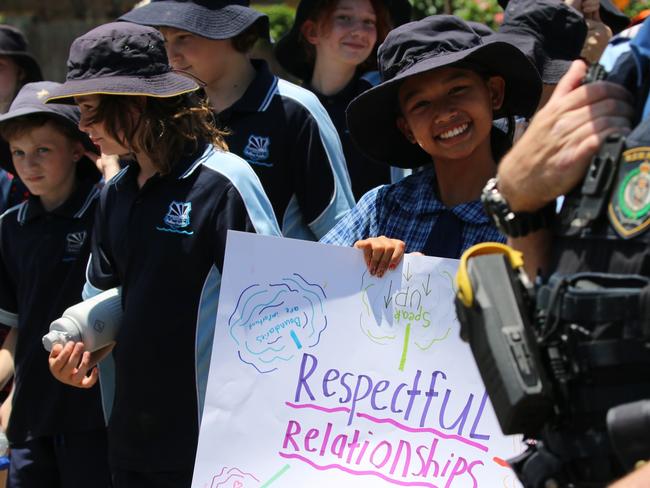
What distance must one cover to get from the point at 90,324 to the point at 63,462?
34.8 inches

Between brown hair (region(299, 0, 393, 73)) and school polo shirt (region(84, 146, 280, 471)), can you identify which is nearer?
school polo shirt (region(84, 146, 280, 471))

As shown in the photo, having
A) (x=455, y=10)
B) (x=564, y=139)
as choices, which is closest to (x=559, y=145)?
(x=564, y=139)

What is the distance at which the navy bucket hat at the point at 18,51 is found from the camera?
5.90 m

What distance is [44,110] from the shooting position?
14.5ft

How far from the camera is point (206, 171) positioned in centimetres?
353

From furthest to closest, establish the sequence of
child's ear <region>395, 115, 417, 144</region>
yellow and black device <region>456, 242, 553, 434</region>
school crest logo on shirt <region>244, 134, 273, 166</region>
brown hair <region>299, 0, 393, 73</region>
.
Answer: brown hair <region>299, 0, 393, 73</region>
school crest logo on shirt <region>244, 134, 273, 166</region>
child's ear <region>395, 115, 417, 144</region>
yellow and black device <region>456, 242, 553, 434</region>

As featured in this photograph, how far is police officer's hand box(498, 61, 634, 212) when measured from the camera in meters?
1.96

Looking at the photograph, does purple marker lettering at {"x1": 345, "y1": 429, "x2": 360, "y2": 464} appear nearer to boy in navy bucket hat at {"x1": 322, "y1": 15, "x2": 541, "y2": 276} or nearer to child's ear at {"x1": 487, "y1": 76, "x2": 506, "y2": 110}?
boy in navy bucket hat at {"x1": 322, "y1": 15, "x2": 541, "y2": 276}

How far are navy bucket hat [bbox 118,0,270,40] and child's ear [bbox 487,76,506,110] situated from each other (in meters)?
1.53

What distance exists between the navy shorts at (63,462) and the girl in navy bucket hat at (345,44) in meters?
1.57

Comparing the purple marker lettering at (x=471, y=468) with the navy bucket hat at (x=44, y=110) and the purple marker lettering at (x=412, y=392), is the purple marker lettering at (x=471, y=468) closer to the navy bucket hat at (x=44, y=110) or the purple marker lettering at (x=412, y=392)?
the purple marker lettering at (x=412, y=392)

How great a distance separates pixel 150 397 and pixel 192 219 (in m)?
0.58

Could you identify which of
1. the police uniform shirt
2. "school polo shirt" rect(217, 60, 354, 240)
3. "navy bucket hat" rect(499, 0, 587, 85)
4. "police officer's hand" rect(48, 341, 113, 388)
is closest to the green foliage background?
the police uniform shirt

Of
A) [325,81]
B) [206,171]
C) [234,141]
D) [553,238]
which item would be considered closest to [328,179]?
[234,141]
